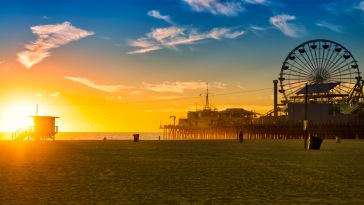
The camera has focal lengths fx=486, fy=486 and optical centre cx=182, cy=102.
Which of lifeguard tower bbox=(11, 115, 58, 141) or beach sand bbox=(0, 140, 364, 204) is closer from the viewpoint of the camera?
beach sand bbox=(0, 140, 364, 204)

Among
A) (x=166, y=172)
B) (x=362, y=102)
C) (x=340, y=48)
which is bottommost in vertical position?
(x=166, y=172)

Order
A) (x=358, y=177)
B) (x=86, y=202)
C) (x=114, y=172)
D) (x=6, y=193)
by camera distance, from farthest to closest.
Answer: (x=114, y=172)
(x=358, y=177)
(x=6, y=193)
(x=86, y=202)

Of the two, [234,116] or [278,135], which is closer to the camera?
[278,135]

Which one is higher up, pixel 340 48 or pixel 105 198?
pixel 340 48

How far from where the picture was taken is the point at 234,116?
550 ft

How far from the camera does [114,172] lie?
60.9 ft

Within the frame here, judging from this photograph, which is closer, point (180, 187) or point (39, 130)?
point (180, 187)

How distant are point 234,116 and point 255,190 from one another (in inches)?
6124

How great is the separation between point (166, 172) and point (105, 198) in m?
7.41

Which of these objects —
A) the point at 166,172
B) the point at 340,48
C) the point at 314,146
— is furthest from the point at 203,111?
the point at 166,172

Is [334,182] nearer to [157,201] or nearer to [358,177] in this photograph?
[358,177]

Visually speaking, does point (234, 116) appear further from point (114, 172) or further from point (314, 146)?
point (114, 172)

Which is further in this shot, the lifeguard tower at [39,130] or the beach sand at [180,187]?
the lifeguard tower at [39,130]

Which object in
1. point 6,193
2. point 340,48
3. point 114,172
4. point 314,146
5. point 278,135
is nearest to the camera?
point 6,193
